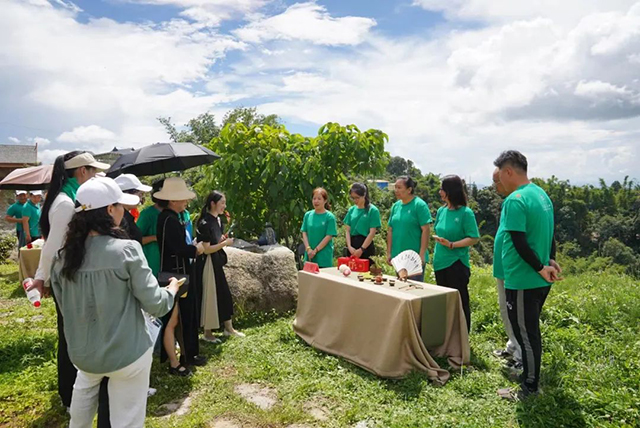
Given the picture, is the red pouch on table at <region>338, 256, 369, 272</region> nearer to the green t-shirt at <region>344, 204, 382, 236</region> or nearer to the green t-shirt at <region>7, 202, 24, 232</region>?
the green t-shirt at <region>344, 204, 382, 236</region>

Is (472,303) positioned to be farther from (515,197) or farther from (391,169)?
(391,169)

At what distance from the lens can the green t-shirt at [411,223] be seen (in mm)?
4852

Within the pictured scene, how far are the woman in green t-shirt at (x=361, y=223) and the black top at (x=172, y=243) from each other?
2.20m

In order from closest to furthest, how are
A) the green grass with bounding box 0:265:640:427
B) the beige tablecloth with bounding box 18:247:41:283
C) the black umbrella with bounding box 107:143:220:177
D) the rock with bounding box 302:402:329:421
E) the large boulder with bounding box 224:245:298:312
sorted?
the green grass with bounding box 0:265:640:427 < the rock with bounding box 302:402:329:421 < the black umbrella with bounding box 107:143:220:177 < the large boulder with bounding box 224:245:298:312 < the beige tablecloth with bounding box 18:247:41:283

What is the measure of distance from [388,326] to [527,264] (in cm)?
123

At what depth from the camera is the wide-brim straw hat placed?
394 cm

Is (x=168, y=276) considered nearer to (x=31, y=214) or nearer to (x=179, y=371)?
(x=179, y=371)

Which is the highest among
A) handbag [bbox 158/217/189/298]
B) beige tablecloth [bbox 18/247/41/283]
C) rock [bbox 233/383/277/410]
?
handbag [bbox 158/217/189/298]

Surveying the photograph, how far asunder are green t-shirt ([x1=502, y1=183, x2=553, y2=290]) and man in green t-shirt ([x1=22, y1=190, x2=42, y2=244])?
8540mm

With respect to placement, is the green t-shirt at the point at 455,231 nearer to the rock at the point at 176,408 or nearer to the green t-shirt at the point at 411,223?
the green t-shirt at the point at 411,223

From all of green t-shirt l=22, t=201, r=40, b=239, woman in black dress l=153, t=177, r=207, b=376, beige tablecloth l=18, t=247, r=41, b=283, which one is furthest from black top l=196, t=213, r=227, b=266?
green t-shirt l=22, t=201, r=40, b=239

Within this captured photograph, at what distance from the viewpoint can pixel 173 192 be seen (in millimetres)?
3973

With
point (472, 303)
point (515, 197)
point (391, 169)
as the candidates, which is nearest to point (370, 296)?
point (515, 197)

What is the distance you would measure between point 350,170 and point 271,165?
1336 mm
